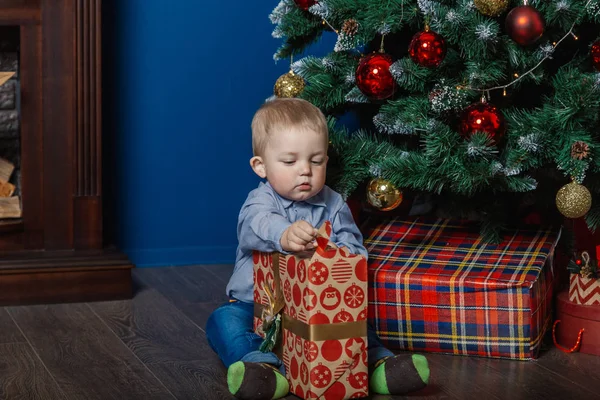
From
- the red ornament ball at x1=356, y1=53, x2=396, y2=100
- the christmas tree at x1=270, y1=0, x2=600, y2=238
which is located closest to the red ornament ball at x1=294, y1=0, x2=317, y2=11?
the christmas tree at x1=270, y1=0, x2=600, y2=238

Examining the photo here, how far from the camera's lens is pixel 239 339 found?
5.79ft

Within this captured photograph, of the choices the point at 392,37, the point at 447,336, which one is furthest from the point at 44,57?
the point at 447,336

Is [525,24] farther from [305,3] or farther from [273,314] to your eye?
[273,314]

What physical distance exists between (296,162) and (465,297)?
1.55ft

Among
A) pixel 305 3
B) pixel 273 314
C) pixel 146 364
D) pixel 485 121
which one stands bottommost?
pixel 146 364

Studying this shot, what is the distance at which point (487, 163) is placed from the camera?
179cm

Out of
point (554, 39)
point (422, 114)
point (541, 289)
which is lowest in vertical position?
point (541, 289)

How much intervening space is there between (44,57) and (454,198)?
111 centimetres

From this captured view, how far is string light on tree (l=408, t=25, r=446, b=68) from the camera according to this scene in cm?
181

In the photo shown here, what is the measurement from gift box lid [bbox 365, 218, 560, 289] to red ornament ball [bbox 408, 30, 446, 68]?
0.44 m

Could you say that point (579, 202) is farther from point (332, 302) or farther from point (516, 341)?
point (332, 302)

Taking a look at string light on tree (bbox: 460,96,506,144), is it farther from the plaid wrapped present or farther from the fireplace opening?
the fireplace opening

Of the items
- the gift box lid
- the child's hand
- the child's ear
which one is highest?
the child's ear

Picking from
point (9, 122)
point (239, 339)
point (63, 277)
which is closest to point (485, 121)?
point (239, 339)
